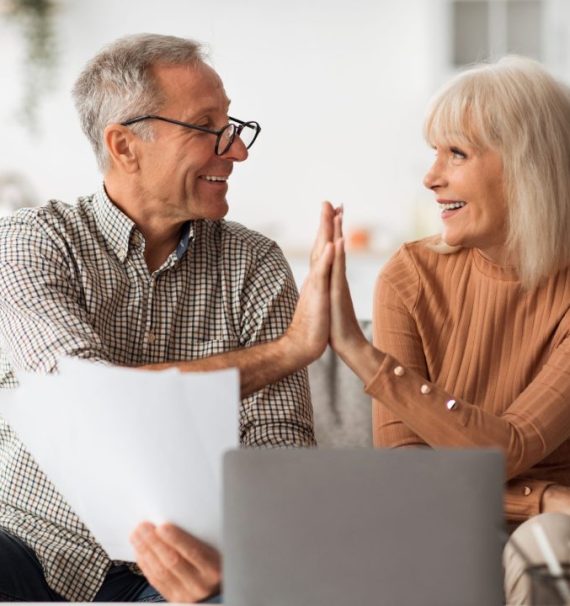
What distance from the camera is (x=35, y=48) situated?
215 inches

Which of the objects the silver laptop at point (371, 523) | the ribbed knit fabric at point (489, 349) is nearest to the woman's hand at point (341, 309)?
the ribbed knit fabric at point (489, 349)

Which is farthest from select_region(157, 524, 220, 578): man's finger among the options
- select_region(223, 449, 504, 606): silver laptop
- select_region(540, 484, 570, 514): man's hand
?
select_region(540, 484, 570, 514): man's hand

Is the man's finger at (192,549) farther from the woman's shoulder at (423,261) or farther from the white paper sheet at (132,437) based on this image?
the woman's shoulder at (423,261)

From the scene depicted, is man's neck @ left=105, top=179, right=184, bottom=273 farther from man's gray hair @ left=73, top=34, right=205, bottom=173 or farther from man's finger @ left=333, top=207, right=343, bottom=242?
man's finger @ left=333, top=207, right=343, bottom=242

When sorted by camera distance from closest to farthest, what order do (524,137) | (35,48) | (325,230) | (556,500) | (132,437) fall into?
(132,437) → (325,230) → (556,500) → (524,137) → (35,48)

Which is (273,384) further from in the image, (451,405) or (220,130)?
(220,130)

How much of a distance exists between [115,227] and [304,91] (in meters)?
3.72

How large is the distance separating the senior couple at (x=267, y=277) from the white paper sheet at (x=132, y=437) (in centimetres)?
38

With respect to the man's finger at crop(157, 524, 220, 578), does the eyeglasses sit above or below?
above

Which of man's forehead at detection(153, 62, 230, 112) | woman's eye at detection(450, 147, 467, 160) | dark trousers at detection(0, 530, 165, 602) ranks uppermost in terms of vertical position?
man's forehead at detection(153, 62, 230, 112)

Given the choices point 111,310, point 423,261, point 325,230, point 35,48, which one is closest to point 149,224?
point 111,310

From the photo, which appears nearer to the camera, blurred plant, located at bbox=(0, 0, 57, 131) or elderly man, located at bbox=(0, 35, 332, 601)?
elderly man, located at bbox=(0, 35, 332, 601)

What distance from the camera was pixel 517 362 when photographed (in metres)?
1.94

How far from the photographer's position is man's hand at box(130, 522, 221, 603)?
1.36 m
